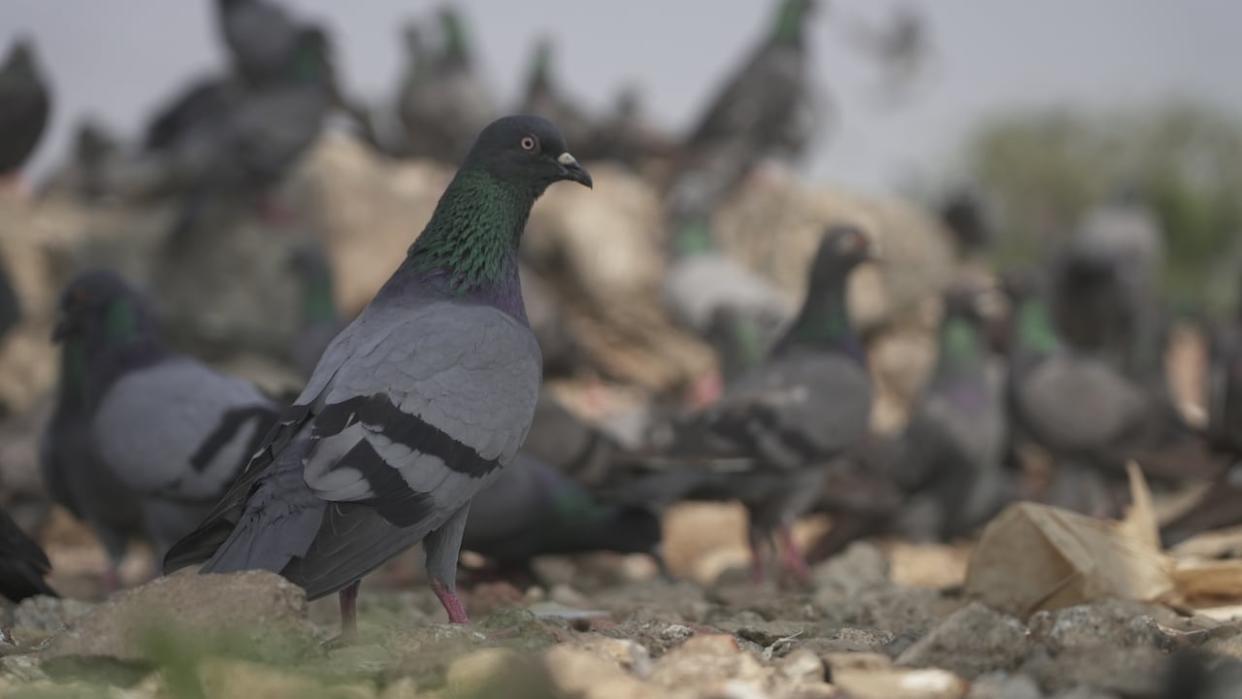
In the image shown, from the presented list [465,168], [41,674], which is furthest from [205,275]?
[41,674]

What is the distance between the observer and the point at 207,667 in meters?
3.41

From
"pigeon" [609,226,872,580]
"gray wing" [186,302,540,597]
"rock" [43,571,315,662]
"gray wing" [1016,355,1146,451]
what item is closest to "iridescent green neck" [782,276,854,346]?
"pigeon" [609,226,872,580]

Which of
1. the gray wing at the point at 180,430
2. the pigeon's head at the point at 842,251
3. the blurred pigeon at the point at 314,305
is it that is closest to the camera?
the gray wing at the point at 180,430

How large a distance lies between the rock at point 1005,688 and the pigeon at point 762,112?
38.5 ft

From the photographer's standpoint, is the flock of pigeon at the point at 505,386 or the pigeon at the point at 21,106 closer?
the flock of pigeon at the point at 505,386

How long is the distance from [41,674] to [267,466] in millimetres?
834

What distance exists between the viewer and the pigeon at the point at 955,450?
33.0 feet

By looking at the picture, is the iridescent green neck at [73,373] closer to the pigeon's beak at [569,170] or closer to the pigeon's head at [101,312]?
the pigeon's head at [101,312]

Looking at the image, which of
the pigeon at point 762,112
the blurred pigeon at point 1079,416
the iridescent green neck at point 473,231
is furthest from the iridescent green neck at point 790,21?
the iridescent green neck at point 473,231

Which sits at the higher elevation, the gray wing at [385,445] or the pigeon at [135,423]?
the gray wing at [385,445]

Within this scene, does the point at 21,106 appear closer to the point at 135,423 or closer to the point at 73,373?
the point at 73,373

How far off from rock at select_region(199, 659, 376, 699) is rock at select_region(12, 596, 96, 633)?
6.67 ft

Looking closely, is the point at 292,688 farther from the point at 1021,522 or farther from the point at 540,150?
the point at 1021,522

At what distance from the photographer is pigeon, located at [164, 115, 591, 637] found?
430 centimetres
